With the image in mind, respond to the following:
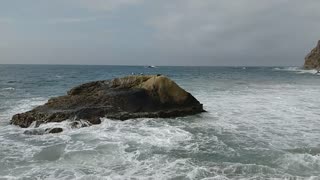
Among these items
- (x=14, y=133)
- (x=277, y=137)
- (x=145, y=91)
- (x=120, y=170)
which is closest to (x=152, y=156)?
(x=120, y=170)

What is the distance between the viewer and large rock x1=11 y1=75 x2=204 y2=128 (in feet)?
55.8

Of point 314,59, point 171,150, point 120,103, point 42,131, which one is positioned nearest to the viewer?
point 171,150

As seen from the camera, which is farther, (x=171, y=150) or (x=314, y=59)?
(x=314, y=59)

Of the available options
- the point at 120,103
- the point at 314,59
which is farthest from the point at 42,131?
the point at 314,59

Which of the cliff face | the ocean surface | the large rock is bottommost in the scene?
the ocean surface

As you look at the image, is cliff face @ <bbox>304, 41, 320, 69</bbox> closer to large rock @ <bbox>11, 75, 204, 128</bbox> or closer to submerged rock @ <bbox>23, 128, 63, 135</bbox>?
large rock @ <bbox>11, 75, 204, 128</bbox>

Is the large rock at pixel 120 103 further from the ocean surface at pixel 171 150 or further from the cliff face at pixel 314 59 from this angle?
the cliff face at pixel 314 59

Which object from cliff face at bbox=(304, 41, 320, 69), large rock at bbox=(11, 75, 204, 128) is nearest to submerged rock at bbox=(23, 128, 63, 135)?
large rock at bbox=(11, 75, 204, 128)

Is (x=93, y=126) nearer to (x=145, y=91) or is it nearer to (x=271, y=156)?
(x=145, y=91)

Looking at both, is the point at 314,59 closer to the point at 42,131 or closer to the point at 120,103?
the point at 120,103

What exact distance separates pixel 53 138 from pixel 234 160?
7697 mm

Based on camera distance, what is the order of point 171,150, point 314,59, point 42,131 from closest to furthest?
point 171,150 → point 42,131 → point 314,59

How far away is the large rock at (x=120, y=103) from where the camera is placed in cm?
1702

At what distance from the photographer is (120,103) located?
19.0 meters
